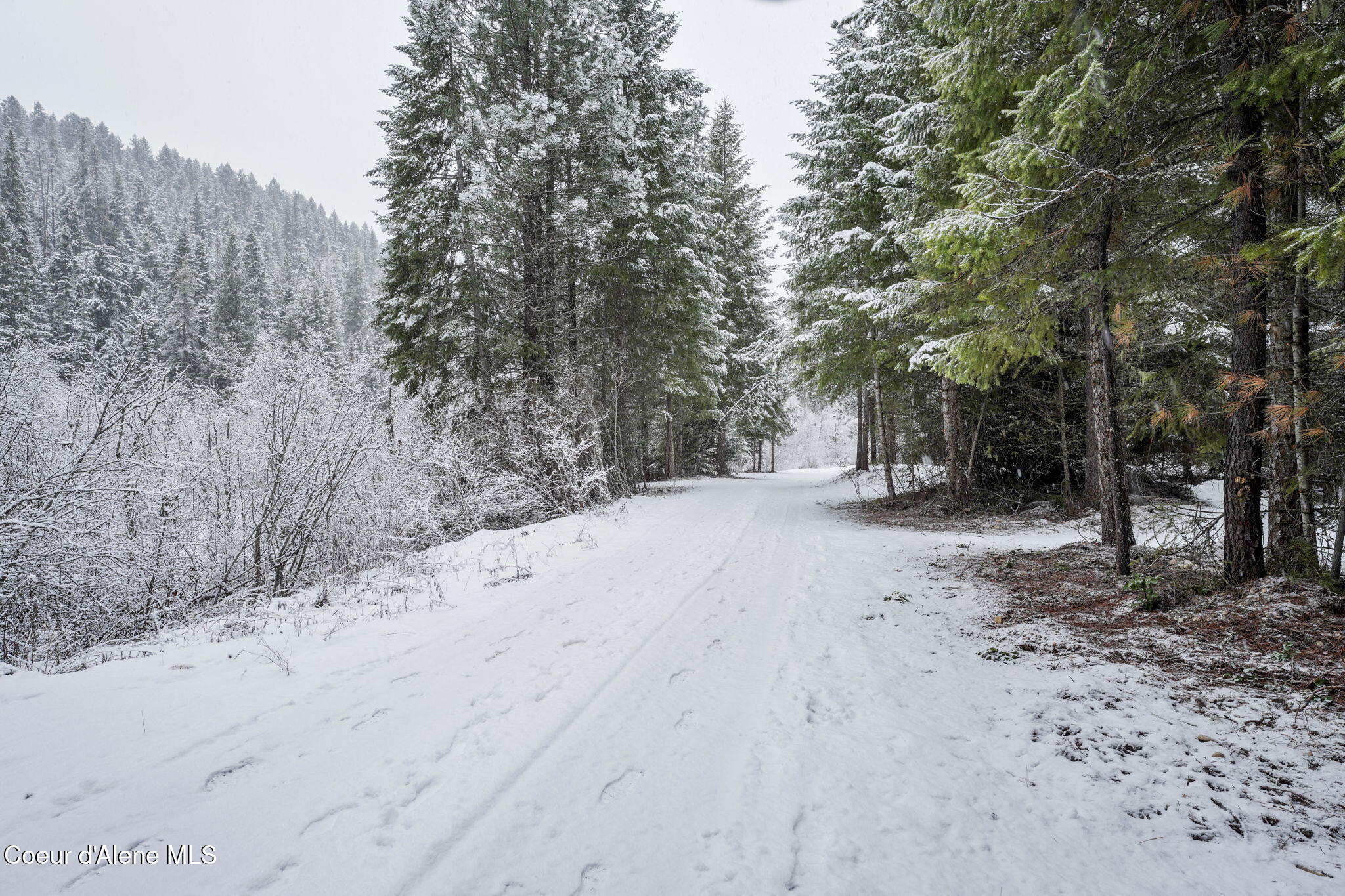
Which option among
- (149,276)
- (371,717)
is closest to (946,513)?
(371,717)

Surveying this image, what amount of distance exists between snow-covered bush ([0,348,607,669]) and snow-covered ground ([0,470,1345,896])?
141 cm

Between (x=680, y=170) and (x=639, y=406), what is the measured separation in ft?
23.9

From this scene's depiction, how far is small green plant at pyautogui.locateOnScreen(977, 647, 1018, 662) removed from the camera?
12.2 feet

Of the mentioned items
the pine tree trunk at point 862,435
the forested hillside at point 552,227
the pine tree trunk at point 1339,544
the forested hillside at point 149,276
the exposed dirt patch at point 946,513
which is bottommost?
the exposed dirt patch at point 946,513

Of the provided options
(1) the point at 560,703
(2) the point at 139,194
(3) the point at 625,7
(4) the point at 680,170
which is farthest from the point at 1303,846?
(2) the point at 139,194

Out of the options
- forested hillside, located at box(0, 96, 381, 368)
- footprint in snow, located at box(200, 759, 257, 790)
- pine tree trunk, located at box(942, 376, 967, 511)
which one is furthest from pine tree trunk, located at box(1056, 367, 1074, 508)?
forested hillside, located at box(0, 96, 381, 368)

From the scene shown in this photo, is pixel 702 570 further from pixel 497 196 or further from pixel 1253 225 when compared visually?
pixel 497 196

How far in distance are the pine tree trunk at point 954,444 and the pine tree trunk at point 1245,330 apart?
21.5ft

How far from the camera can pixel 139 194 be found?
195 ft

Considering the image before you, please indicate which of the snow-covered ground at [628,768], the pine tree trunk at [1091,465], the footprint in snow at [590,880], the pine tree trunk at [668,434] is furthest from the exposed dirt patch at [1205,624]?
the pine tree trunk at [668,434]

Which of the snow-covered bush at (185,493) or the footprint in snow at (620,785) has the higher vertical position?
the snow-covered bush at (185,493)

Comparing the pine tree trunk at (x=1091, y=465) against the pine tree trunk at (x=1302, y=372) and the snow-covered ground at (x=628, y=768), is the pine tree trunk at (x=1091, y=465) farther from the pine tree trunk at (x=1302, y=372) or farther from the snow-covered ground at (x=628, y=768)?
the snow-covered ground at (x=628, y=768)

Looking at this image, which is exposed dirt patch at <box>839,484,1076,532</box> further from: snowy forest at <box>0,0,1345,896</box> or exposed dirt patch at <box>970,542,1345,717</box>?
exposed dirt patch at <box>970,542,1345,717</box>

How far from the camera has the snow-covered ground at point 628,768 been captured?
193cm
